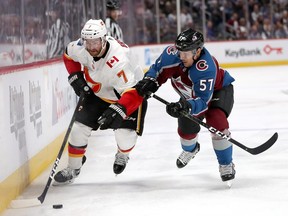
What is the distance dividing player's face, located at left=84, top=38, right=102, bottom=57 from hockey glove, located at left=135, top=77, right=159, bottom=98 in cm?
30

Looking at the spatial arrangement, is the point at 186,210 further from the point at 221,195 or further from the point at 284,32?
the point at 284,32

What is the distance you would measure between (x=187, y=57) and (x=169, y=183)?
0.84 m

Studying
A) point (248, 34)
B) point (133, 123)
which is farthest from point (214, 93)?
point (248, 34)

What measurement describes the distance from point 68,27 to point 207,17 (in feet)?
28.8

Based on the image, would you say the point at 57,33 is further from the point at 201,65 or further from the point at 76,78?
the point at 201,65

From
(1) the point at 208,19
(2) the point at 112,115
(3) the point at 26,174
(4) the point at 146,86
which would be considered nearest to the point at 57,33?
(3) the point at 26,174

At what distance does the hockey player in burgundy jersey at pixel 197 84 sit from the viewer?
13.0ft

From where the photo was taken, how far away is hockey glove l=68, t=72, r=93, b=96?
4312 mm

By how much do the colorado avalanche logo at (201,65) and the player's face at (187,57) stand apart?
0.04 m

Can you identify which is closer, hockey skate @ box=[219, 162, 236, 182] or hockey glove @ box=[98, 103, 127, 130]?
hockey glove @ box=[98, 103, 127, 130]

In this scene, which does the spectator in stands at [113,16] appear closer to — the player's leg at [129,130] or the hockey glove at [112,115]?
the player's leg at [129,130]

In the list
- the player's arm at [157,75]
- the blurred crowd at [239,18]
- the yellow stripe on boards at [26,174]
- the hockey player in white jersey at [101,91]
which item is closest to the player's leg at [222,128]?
the player's arm at [157,75]

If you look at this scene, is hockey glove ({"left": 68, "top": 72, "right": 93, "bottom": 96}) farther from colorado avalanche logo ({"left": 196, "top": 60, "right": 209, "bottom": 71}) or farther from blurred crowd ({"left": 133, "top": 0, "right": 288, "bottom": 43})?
blurred crowd ({"left": 133, "top": 0, "right": 288, "bottom": 43})

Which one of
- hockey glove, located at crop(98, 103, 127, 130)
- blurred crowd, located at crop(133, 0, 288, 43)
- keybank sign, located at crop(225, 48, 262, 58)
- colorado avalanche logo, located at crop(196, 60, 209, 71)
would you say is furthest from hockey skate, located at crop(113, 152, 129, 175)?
keybank sign, located at crop(225, 48, 262, 58)
